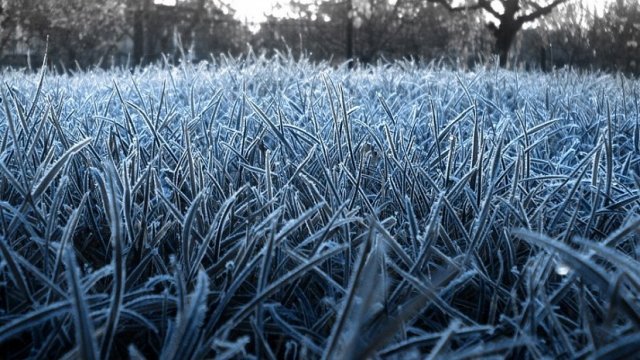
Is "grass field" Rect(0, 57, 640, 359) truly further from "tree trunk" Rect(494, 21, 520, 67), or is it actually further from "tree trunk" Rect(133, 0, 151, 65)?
"tree trunk" Rect(494, 21, 520, 67)

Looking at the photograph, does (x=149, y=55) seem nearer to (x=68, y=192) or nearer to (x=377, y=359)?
(x=68, y=192)

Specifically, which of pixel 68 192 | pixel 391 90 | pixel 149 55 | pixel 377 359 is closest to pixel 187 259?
pixel 377 359

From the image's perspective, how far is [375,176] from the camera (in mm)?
1228

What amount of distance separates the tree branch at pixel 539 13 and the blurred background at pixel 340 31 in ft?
0.06

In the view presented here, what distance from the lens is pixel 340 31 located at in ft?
36.9

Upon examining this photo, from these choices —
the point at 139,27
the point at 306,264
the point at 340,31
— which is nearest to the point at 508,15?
the point at 340,31

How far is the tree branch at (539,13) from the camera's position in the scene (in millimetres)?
10328

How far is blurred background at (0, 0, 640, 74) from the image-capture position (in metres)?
7.97

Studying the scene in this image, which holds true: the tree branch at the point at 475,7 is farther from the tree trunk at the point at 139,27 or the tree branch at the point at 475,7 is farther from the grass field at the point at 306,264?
the grass field at the point at 306,264

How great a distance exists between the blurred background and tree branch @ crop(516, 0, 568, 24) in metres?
0.02

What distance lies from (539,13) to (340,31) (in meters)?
3.59

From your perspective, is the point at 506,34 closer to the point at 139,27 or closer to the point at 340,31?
the point at 340,31

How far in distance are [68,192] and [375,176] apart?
1.94 ft

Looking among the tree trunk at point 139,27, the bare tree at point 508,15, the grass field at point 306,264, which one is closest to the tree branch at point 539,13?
the bare tree at point 508,15
